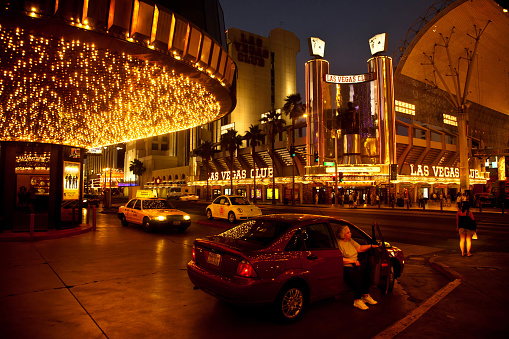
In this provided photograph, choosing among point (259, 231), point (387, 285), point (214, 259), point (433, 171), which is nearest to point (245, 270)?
point (214, 259)

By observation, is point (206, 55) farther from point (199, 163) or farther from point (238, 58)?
point (238, 58)

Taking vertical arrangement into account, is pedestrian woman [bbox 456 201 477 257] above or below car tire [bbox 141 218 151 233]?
above

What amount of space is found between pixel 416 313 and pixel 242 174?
56.5m

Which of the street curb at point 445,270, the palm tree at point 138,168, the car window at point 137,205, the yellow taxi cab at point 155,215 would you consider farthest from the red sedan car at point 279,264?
the palm tree at point 138,168

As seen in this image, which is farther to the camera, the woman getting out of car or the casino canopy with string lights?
the casino canopy with string lights

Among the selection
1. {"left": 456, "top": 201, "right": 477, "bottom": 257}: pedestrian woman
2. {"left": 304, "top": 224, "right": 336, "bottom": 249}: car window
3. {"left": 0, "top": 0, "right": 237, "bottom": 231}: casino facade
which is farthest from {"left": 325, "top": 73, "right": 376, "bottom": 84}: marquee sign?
{"left": 304, "top": 224, "right": 336, "bottom": 249}: car window

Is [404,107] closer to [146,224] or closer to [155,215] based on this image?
[155,215]

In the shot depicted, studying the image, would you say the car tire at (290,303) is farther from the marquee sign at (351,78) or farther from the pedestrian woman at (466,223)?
the marquee sign at (351,78)

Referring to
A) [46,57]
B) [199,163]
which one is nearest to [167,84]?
[46,57]

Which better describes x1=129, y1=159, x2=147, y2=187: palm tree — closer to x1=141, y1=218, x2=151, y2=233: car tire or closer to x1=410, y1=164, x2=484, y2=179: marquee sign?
x1=410, y1=164, x2=484, y2=179: marquee sign

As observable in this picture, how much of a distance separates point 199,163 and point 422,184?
4504cm

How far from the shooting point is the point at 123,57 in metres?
8.34

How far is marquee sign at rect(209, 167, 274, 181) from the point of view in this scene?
184 feet

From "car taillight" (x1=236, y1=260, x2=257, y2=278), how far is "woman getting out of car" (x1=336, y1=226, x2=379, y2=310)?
6.03 ft
